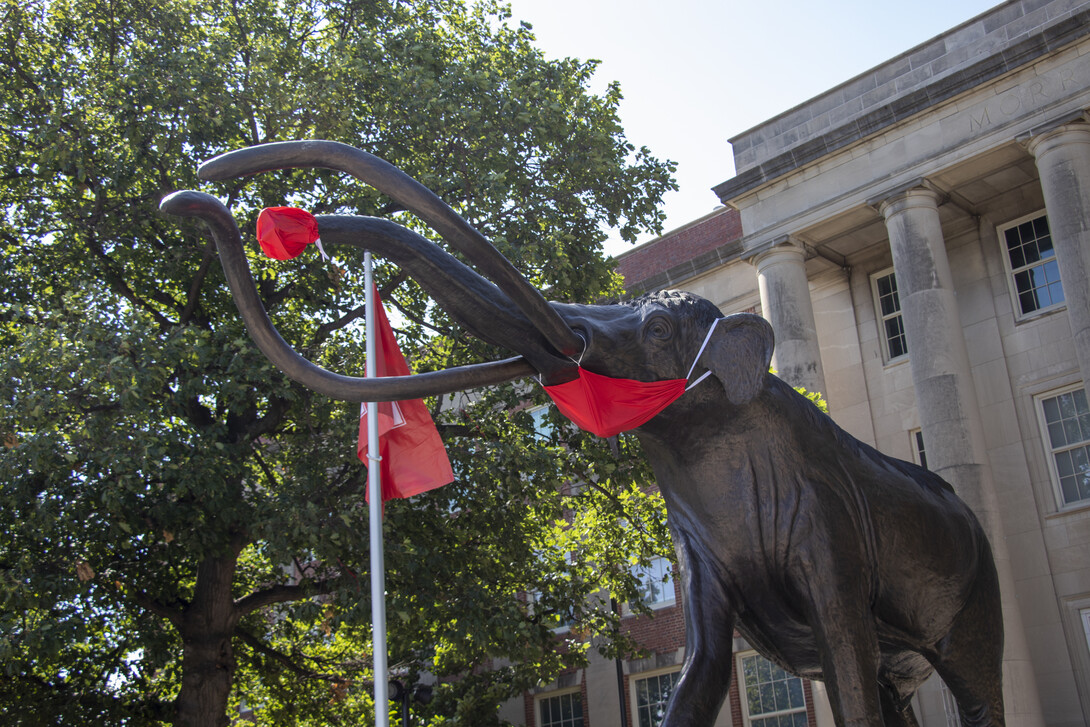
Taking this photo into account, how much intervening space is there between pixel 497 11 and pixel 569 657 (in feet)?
35.5

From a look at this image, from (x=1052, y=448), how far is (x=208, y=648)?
15.7 meters

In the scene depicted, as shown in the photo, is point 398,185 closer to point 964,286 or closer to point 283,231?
point 283,231

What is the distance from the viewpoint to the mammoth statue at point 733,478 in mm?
3869

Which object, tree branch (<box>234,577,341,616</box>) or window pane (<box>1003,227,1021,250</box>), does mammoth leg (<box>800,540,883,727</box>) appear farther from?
window pane (<box>1003,227,1021,250</box>)

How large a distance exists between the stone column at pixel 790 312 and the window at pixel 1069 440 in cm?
434

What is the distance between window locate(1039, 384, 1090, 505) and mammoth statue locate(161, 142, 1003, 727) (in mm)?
17069

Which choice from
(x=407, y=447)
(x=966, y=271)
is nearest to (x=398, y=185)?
(x=407, y=447)

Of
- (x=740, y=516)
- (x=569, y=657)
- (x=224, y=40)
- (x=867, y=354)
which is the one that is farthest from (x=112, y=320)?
(x=867, y=354)

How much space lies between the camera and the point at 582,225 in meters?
15.6

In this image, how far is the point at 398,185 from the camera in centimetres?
357

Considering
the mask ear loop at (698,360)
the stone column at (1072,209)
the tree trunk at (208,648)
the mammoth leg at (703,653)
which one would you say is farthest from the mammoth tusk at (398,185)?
the stone column at (1072,209)

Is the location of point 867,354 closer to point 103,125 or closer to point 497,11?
point 497,11

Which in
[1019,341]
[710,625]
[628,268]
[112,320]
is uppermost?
[628,268]

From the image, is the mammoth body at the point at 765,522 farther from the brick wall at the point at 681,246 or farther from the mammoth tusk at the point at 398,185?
the brick wall at the point at 681,246
